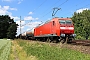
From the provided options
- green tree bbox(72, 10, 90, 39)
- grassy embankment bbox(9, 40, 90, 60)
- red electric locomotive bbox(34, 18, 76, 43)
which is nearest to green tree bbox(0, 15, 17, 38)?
green tree bbox(72, 10, 90, 39)

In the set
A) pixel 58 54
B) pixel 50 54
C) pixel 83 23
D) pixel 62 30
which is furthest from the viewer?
pixel 83 23

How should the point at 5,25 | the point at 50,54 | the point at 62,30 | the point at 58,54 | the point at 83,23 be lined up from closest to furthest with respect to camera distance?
the point at 58,54 → the point at 50,54 → the point at 62,30 → the point at 83,23 → the point at 5,25

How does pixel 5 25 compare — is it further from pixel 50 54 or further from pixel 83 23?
pixel 50 54

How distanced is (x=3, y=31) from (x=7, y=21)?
7517mm

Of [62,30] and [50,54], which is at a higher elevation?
[62,30]

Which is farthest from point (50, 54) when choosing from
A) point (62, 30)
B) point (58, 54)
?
point (62, 30)

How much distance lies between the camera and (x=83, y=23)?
90.1 metres

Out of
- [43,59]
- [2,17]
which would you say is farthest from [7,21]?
[43,59]

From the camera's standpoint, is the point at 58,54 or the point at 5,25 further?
the point at 5,25

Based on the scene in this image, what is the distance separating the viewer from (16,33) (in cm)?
11469

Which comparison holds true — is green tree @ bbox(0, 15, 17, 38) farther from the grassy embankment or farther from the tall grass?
the tall grass

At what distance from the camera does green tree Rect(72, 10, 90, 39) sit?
3459 inches

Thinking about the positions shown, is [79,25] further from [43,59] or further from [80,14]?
[43,59]

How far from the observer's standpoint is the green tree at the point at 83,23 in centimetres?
8785
